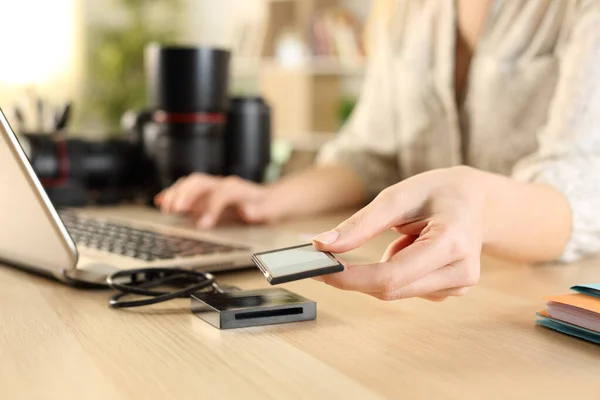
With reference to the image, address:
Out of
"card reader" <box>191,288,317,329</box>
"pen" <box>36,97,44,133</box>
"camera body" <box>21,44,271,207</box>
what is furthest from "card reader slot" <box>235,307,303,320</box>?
"pen" <box>36,97,44,133</box>

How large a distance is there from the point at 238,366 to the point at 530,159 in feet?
2.02

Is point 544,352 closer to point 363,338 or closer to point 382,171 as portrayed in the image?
point 363,338

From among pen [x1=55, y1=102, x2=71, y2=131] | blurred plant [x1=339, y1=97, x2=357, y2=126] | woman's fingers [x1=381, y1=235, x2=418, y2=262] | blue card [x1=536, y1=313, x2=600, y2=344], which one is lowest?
blurred plant [x1=339, y1=97, x2=357, y2=126]

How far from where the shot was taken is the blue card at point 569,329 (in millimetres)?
589

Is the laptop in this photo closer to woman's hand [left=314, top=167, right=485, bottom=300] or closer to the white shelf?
woman's hand [left=314, top=167, right=485, bottom=300]

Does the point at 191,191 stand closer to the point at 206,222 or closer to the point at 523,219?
the point at 206,222

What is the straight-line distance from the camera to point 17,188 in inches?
27.8

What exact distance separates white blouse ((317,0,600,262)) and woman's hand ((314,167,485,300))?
0.98 ft

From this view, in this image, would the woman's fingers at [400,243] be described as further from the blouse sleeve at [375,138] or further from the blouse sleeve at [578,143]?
the blouse sleeve at [375,138]

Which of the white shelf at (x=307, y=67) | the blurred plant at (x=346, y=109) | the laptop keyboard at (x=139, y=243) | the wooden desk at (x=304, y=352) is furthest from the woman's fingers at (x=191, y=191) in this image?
the white shelf at (x=307, y=67)

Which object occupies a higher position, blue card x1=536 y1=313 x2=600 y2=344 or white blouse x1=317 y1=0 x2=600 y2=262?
white blouse x1=317 y1=0 x2=600 y2=262

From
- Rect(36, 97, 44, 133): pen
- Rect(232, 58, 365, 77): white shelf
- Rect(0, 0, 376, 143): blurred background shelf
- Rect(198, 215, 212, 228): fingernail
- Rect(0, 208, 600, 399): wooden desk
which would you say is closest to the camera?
Rect(0, 208, 600, 399): wooden desk

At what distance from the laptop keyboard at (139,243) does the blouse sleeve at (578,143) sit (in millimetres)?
386

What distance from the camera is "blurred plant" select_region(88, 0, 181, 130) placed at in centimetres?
512
